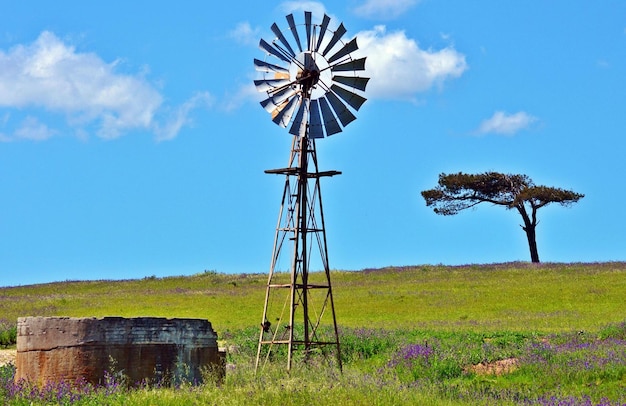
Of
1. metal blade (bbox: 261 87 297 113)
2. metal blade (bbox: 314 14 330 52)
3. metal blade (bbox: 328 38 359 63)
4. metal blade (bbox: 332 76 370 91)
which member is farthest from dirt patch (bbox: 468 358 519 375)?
metal blade (bbox: 314 14 330 52)

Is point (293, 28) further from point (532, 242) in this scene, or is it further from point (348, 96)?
point (532, 242)

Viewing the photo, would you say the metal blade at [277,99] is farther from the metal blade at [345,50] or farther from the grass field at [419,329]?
the grass field at [419,329]

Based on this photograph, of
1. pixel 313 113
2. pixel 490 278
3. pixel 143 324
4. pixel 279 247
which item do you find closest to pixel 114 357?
pixel 143 324

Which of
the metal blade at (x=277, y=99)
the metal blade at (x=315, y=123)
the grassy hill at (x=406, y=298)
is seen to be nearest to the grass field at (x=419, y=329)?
the grassy hill at (x=406, y=298)

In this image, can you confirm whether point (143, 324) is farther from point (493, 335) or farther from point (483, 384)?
point (493, 335)

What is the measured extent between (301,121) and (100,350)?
8475 millimetres

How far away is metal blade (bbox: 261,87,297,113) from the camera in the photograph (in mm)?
24219

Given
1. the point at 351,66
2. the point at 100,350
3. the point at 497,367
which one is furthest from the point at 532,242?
the point at 100,350

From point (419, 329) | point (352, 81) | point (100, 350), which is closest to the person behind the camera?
point (100, 350)

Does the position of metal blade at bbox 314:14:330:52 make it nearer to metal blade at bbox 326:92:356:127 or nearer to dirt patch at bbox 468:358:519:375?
metal blade at bbox 326:92:356:127

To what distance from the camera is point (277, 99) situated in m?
24.3

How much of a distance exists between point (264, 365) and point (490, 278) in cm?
3395

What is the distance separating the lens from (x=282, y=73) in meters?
24.5

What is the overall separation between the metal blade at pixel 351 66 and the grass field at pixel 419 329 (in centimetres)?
759
